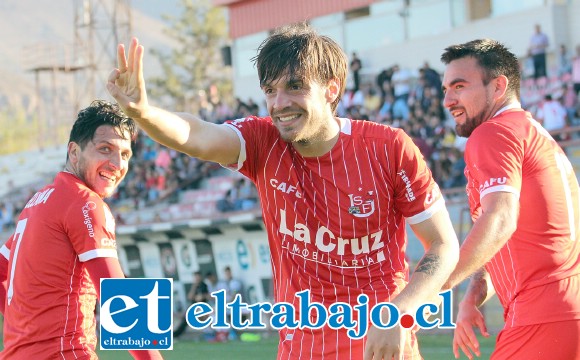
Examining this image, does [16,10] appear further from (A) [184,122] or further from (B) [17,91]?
(A) [184,122]

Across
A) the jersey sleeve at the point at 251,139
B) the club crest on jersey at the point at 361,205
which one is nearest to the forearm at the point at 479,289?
the club crest on jersey at the point at 361,205

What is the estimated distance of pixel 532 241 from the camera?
4859 millimetres

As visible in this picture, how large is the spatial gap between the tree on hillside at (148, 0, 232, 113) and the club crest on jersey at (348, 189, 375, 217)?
61133mm

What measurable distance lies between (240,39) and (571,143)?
18.6 meters

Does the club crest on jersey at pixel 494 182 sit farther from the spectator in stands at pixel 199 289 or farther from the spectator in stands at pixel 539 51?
the spectator in stands at pixel 539 51

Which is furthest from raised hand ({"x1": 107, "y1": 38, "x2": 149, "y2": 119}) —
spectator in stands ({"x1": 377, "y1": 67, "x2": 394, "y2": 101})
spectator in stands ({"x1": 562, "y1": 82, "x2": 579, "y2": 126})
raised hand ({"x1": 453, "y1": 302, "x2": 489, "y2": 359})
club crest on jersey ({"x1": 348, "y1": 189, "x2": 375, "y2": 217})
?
spectator in stands ({"x1": 377, "y1": 67, "x2": 394, "y2": 101})

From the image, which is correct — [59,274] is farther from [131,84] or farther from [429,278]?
[429,278]

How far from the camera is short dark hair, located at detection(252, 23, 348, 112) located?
14.4 ft

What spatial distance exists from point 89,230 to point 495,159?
1914 mm

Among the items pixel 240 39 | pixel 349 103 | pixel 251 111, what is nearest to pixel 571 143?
pixel 349 103

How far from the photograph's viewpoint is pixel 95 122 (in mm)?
5336

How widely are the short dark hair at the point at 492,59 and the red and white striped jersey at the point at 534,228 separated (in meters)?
0.34

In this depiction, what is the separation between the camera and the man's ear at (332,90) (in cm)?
455

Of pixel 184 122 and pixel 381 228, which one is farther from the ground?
pixel 184 122
